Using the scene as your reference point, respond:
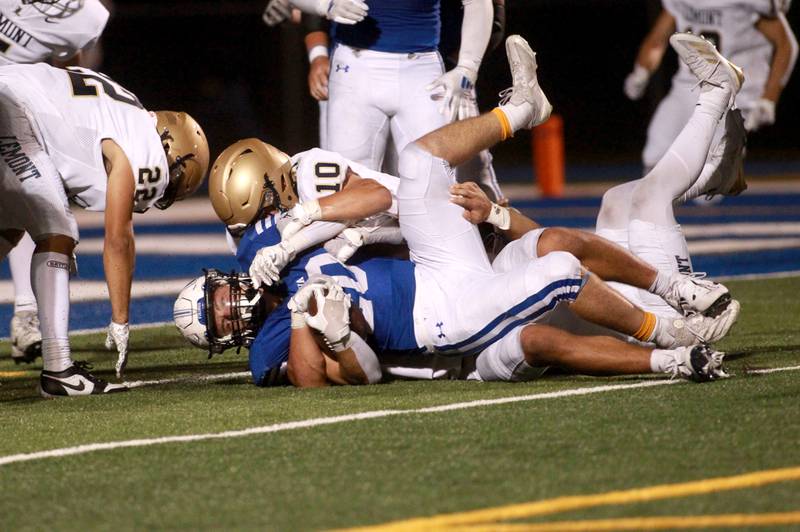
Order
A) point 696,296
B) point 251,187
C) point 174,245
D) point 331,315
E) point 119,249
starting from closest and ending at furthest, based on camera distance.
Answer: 1. point 331,315
2. point 696,296
3. point 119,249
4. point 251,187
5. point 174,245

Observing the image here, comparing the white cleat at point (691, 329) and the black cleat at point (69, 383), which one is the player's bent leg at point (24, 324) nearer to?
the black cleat at point (69, 383)

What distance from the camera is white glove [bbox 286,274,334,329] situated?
5.04 meters

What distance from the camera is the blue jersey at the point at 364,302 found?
5309 mm

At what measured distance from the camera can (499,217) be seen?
18.4ft

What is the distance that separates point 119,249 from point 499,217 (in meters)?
1.43

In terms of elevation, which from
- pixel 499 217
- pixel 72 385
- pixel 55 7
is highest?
pixel 55 7

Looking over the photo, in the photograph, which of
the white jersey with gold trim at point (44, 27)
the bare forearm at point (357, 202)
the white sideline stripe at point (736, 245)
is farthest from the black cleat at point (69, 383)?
the white sideline stripe at point (736, 245)

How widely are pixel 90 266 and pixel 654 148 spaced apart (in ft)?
13.9

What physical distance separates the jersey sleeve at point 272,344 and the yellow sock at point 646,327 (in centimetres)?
123

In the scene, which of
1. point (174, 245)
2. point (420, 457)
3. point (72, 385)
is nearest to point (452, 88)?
point (72, 385)

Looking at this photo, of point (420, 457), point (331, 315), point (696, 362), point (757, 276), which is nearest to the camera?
point (420, 457)

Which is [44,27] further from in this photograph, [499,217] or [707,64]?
[707,64]

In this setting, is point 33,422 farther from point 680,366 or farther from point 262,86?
point 262,86

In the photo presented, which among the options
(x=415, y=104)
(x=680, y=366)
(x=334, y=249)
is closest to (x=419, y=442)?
(x=680, y=366)
